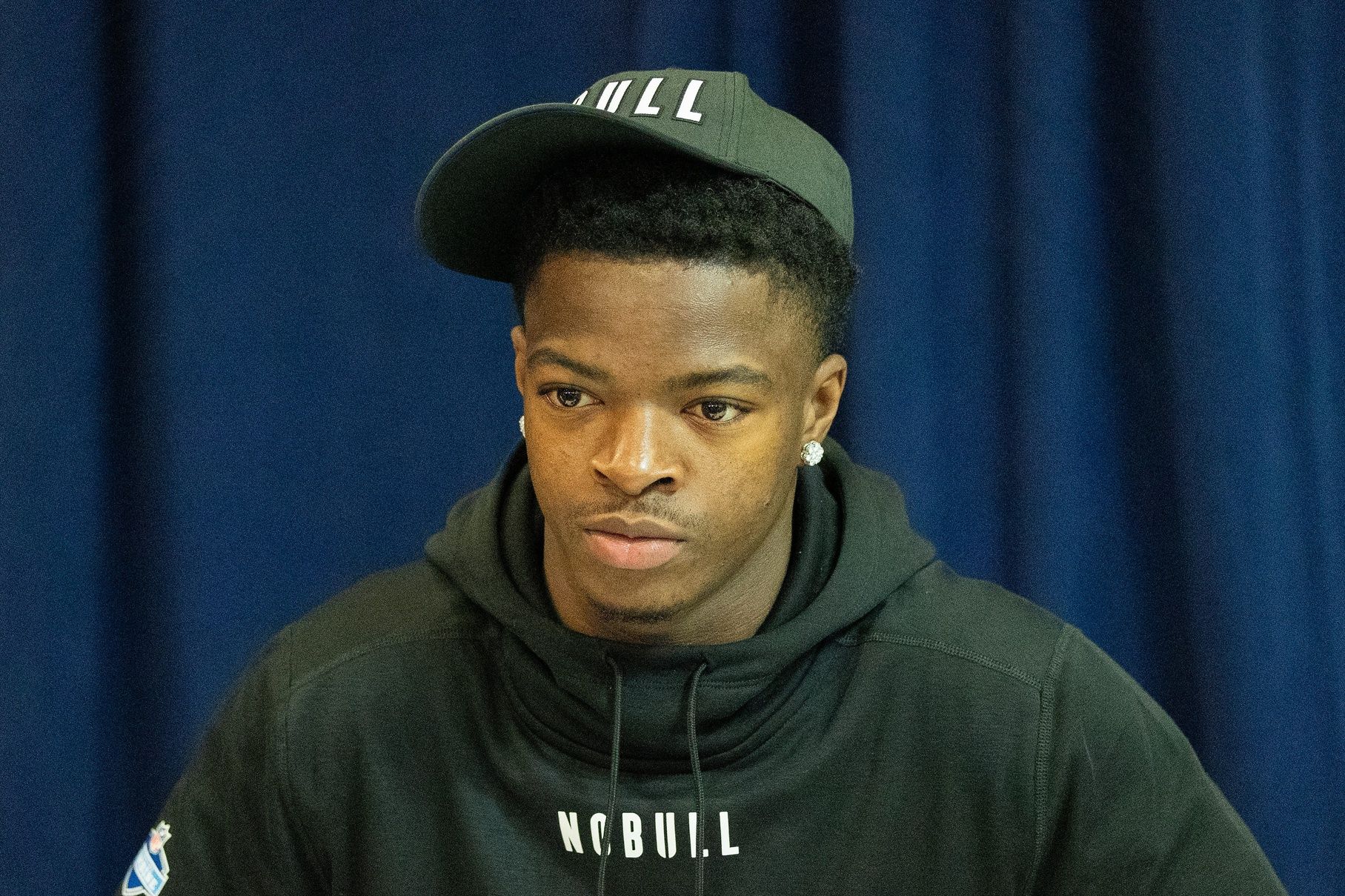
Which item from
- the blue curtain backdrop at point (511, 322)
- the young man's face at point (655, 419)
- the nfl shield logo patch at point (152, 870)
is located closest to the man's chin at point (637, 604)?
the young man's face at point (655, 419)

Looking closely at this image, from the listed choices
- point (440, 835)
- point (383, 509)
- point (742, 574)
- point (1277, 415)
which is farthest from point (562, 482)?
point (1277, 415)

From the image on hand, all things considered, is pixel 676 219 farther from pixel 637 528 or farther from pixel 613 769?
pixel 613 769

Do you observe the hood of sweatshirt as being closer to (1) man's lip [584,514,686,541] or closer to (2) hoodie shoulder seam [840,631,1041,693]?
(2) hoodie shoulder seam [840,631,1041,693]

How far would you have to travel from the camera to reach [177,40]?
1690mm

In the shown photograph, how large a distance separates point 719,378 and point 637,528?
0.12 meters

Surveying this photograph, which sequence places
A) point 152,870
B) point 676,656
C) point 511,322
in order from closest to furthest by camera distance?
point 676,656 < point 152,870 < point 511,322

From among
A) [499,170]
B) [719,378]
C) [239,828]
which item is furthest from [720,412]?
[239,828]

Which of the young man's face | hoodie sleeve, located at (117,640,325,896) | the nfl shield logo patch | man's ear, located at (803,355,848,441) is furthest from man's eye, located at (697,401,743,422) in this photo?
the nfl shield logo patch

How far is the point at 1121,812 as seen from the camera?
112 cm

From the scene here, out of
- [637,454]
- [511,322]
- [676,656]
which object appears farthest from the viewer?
[511,322]

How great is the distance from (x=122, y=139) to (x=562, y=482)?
1.00 m

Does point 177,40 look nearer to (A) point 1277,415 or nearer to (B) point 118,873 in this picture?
(B) point 118,873

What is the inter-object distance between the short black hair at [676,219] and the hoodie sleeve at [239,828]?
0.45 metres

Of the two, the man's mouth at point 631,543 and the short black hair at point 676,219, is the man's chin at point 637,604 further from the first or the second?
the short black hair at point 676,219
